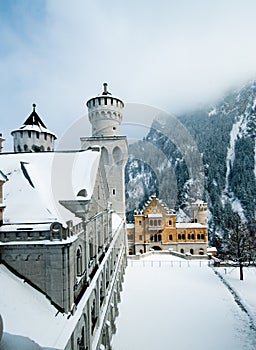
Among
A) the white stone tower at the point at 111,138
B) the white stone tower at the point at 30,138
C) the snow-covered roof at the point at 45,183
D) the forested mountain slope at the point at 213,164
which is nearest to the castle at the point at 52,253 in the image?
the snow-covered roof at the point at 45,183

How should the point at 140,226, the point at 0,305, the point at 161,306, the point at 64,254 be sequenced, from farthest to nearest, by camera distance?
1. the point at 140,226
2. the point at 161,306
3. the point at 64,254
4. the point at 0,305

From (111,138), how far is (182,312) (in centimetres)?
2458

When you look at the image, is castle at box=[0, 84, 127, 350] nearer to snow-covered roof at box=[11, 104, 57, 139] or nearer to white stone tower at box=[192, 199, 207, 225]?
snow-covered roof at box=[11, 104, 57, 139]

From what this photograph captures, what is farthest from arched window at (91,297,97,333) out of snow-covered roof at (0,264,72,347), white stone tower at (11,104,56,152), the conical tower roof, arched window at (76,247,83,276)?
the conical tower roof

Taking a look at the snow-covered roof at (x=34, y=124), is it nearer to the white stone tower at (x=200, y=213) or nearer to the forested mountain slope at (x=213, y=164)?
the forested mountain slope at (x=213, y=164)

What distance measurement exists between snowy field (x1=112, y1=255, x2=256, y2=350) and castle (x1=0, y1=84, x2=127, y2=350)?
2.48m

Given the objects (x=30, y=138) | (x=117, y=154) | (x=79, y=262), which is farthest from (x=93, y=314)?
(x=117, y=154)

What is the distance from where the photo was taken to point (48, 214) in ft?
39.3

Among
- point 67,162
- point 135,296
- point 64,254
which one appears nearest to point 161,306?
point 135,296

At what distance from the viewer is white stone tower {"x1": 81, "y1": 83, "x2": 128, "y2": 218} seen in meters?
38.8

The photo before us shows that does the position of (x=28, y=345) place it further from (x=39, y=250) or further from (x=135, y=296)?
(x=135, y=296)

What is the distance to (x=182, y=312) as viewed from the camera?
71.5 feet

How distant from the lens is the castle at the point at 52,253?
8852 mm

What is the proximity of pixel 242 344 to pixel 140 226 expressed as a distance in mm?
36256
